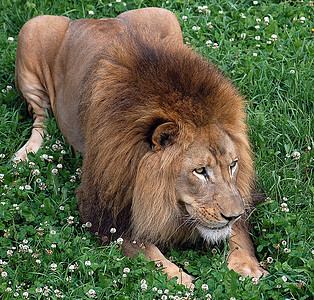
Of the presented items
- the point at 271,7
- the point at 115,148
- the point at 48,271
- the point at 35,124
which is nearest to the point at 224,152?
the point at 115,148

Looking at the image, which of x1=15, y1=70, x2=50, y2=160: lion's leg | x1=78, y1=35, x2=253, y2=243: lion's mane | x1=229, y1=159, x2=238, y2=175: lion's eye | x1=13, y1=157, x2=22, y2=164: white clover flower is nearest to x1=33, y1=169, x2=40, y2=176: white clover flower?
x1=13, y1=157, x2=22, y2=164: white clover flower

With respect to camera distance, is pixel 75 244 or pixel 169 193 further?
pixel 75 244

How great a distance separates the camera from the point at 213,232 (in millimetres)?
3809

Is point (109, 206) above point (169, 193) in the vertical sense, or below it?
below

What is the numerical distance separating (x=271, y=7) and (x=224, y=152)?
9.77ft

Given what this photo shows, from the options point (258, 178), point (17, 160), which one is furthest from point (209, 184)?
point (17, 160)

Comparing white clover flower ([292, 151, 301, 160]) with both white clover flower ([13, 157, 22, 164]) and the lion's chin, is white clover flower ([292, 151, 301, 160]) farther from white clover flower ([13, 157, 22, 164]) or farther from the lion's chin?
white clover flower ([13, 157, 22, 164])

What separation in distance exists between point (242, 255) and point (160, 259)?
53 centimetres

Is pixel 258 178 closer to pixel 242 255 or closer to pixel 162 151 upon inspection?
pixel 242 255

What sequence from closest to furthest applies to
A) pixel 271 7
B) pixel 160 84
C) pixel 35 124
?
pixel 160 84, pixel 35 124, pixel 271 7

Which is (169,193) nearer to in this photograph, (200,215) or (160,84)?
(200,215)

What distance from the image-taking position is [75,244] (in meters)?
4.01

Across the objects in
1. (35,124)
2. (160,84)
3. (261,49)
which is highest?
(160,84)

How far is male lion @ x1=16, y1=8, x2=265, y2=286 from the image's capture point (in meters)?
3.62
